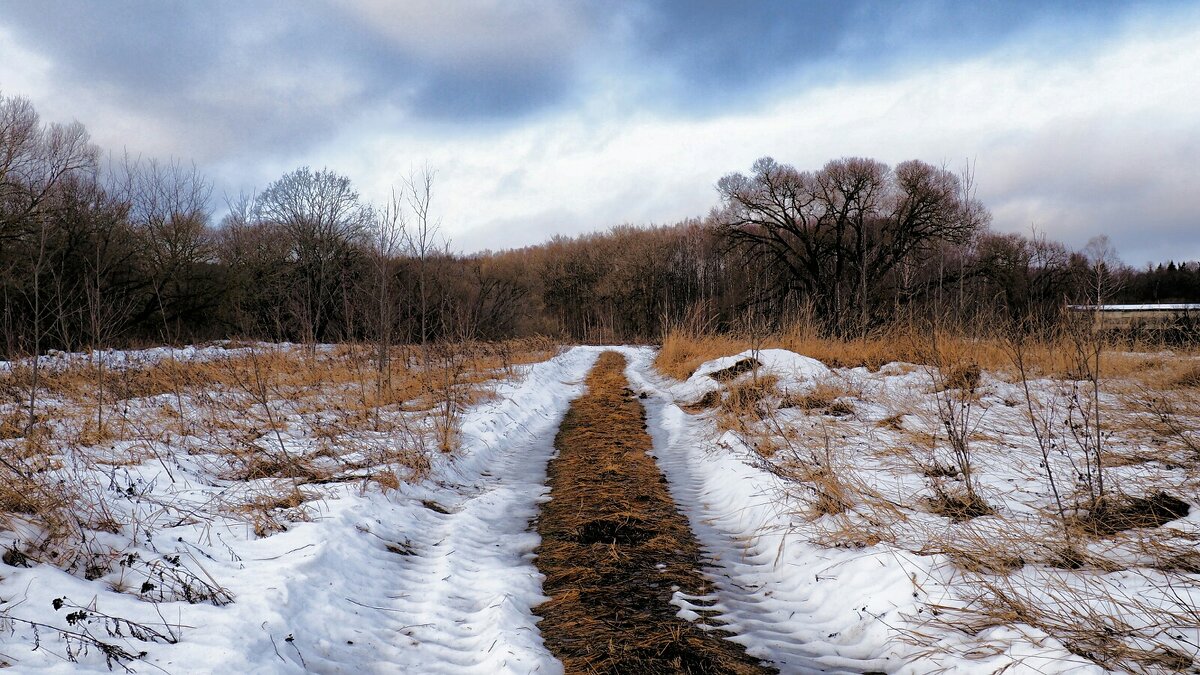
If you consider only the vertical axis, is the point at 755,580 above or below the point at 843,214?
below

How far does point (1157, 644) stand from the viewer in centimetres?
228

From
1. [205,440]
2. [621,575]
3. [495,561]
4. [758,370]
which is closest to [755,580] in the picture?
[621,575]

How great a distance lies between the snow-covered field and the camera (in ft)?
8.46

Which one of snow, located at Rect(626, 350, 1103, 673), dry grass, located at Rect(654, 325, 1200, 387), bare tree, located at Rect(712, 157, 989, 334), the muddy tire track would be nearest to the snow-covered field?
snow, located at Rect(626, 350, 1103, 673)

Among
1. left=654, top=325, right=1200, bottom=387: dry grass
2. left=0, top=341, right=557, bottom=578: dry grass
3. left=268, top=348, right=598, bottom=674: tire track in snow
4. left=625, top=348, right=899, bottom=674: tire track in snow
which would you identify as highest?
left=654, top=325, right=1200, bottom=387: dry grass

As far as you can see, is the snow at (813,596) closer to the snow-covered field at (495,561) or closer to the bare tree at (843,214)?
the snow-covered field at (495,561)

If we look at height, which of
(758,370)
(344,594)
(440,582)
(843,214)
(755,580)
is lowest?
(755,580)

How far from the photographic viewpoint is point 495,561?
13.7 feet

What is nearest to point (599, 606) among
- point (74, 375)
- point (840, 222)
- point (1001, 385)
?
point (1001, 385)

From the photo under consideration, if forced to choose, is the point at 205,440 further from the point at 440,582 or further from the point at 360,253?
the point at 360,253

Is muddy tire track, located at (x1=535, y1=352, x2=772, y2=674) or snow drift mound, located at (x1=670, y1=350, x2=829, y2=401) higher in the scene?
snow drift mound, located at (x1=670, y1=350, x2=829, y2=401)

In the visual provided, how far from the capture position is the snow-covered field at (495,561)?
258 centimetres

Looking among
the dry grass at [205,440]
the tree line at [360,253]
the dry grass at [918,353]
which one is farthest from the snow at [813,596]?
the tree line at [360,253]

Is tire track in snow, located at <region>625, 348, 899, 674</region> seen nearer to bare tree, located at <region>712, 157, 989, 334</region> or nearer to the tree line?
the tree line
